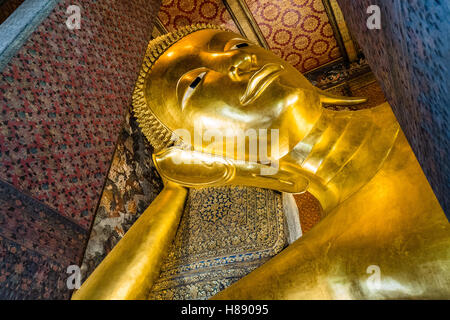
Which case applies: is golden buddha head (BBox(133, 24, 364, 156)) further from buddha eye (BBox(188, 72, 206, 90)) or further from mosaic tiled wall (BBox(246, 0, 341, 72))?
mosaic tiled wall (BBox(246, 0, 341, 72))

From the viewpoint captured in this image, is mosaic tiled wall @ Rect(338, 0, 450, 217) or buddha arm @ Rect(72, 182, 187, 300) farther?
Answer: buddha arm @ Rect(72, 182, 187, 300)

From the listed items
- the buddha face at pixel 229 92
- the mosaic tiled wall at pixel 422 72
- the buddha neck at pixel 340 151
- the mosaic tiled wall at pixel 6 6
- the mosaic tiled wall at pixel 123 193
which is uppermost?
the mosaic tiled wall at pixel 6 6

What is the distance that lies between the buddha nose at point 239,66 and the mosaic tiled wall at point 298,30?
43.9 inches

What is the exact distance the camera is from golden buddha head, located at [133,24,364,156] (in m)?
1.84

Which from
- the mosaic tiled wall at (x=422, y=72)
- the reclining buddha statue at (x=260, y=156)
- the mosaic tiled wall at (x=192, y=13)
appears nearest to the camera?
the mosaic tiled wall at (x=422, y=72)

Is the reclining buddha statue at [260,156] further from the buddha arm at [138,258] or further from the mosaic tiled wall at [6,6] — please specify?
the mosaic tiled wall at [6,6]

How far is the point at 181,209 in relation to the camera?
1.97 metres

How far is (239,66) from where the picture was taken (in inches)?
73.2

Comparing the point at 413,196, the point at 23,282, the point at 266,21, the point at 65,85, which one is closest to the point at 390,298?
the point at 413,196

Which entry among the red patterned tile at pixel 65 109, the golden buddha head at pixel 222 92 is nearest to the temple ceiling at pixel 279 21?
the golden buddha head at pixel 222 92

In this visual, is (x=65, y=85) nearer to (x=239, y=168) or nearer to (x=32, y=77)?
(x=32, y=77)

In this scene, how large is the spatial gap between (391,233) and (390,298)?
22 centimetres

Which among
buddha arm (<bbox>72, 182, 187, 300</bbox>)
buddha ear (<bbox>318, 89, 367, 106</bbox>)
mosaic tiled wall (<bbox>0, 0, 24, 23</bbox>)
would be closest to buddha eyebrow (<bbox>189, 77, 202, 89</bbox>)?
buddha arm (<bbox>72, 182, 187, 300</bbox>)

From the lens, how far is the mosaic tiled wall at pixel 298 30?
112 inches
